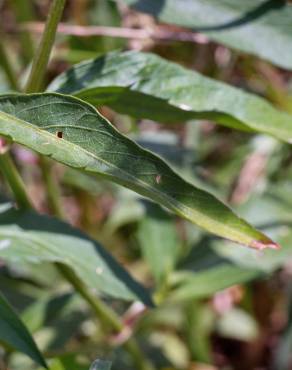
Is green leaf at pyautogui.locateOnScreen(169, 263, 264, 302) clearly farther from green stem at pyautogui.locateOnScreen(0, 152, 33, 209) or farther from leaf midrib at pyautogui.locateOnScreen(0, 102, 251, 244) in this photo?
leaf midrib at pyautogui.locateOnScreen(0, 102, 251, 244)

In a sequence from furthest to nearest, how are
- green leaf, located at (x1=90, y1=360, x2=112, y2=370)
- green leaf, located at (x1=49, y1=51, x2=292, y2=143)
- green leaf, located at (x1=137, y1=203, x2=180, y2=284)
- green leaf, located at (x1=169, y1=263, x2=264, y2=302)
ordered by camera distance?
green leaf, located at (x1=137, y1=203, x2=180, y2=284) < green leaf, located at (x1=169, y1=263, x2=264, y2=302) < green leaf, located at (x1=49, y1=51, x2=292, y2=143) < green leaf, located at (x1=90, y1=360, x2=112, y2=370)

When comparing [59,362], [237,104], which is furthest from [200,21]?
[59,362]

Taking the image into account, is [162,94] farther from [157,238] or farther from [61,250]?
[157,238]

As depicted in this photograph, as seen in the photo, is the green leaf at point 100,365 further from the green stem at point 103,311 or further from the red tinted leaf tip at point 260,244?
the green stem at point 103,311

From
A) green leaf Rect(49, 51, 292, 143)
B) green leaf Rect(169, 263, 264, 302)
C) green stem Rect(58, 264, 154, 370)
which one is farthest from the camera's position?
green leaf Rect(169, 263, 264, 302)

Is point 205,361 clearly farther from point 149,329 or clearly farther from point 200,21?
point 200,21

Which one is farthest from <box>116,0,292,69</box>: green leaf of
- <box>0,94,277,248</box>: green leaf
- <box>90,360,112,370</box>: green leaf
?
<box>90,360,112,370</box>: green leaf
